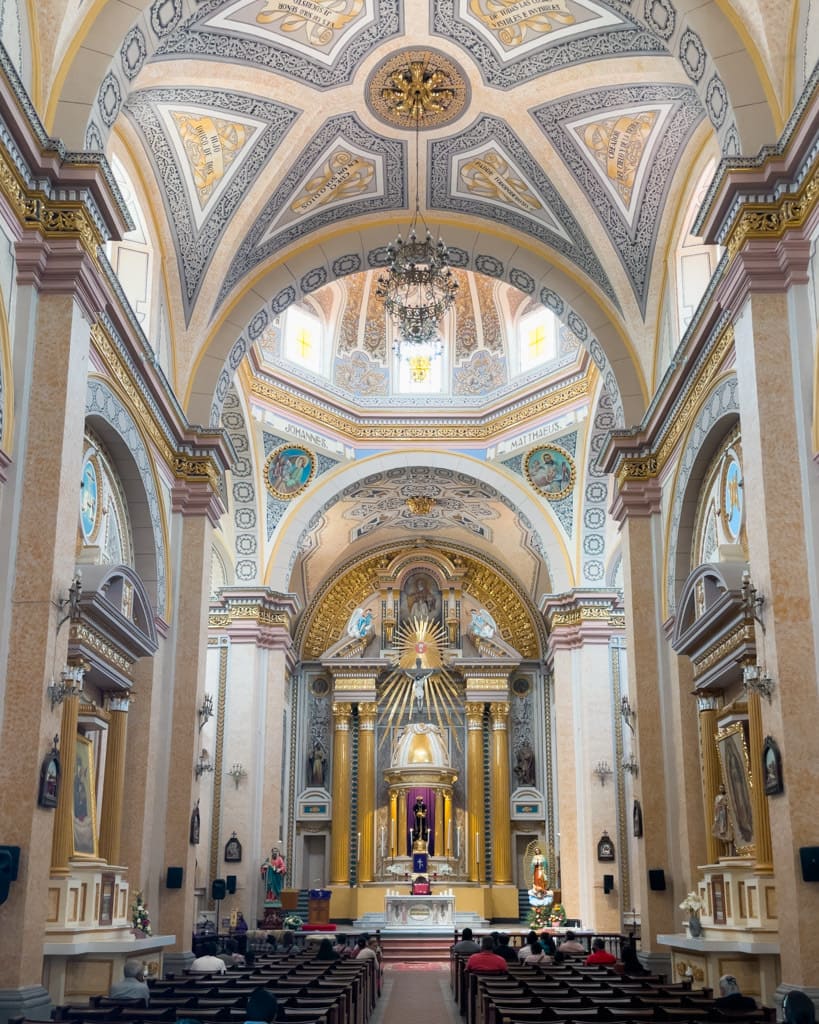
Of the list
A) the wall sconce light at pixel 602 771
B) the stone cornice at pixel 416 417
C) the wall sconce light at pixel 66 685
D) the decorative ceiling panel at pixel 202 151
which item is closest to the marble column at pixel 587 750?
the wall sconce light at pixel 602 771

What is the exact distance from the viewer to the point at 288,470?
2280 cm

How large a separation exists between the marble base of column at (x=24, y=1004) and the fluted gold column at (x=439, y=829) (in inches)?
721

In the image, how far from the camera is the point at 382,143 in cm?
1534

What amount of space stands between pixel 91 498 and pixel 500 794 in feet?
53.5

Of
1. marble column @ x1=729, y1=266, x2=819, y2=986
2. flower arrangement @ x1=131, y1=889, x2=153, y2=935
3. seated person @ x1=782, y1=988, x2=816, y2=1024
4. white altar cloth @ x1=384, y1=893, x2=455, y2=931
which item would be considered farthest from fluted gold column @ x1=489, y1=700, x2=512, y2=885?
seated person @ x1=782, y1=988, x2=816, y2=1024

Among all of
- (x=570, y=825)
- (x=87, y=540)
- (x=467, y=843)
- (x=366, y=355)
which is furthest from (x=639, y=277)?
(x=467, y=843)

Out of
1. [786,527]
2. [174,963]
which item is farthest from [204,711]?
[786,527]

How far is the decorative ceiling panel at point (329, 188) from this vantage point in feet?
49.3

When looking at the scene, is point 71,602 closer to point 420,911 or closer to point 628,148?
point 628,148

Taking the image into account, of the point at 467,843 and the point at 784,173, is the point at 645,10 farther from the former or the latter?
the point at 467,843

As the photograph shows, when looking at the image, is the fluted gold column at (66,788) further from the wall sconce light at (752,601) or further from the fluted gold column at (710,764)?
the fluted gold column at (710,764)

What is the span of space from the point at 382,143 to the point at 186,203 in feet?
8.90

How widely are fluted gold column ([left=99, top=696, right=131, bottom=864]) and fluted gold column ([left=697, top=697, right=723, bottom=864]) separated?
6466 millimetres

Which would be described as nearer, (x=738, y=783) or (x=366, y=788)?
(x=738, y=783)
